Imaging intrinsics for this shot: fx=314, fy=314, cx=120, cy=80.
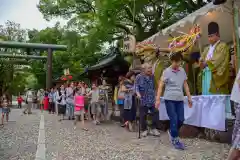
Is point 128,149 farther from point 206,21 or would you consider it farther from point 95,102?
point 95,102

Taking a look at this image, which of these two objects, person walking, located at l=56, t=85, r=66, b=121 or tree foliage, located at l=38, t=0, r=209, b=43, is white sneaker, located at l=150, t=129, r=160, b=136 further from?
person walking, located at l=56, t=85, r=66, b=121

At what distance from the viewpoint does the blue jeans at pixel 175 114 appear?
549 centimetres

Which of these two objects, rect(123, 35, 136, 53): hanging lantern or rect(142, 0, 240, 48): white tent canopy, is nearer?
rect(142, 0, 240, 48): white tent canopy

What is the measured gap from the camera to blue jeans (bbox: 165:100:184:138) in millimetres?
5492

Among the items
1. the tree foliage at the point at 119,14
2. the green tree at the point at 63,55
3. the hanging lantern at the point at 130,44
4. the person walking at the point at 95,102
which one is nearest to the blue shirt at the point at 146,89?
the hanging lantern at the point at 130,44

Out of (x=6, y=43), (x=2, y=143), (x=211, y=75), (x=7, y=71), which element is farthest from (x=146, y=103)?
(x=7, y=71)

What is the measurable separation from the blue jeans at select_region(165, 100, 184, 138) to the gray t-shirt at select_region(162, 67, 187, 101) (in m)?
0.10

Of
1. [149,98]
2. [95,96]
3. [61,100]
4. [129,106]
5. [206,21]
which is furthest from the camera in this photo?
[61,100]

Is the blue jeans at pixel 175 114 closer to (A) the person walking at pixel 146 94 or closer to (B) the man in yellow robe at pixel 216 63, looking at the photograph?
(B) the man in yellow robe at pixel 216 63

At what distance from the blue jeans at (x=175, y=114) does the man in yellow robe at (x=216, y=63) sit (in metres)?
1.06

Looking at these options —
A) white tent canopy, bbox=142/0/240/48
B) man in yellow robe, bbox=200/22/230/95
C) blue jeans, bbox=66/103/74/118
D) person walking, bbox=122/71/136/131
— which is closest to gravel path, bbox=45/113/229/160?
man in yellow robe, bbox=200/22/230/95

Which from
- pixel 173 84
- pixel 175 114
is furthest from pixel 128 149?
pixel 173 84

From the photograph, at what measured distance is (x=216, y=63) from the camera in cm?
609

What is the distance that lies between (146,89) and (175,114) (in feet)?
A: 5.98
